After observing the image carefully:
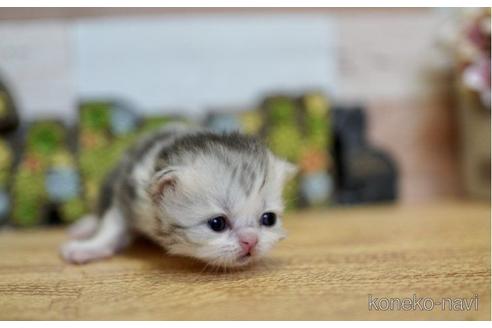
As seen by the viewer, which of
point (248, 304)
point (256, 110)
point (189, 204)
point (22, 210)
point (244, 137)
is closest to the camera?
point (248, 304)

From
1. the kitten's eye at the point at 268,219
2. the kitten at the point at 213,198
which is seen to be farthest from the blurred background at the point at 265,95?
the kitten's eye at the point at 268,219

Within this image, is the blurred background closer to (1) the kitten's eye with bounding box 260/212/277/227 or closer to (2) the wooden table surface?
(2) the wooden table surface

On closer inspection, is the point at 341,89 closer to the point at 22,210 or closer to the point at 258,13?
the point at 258,13

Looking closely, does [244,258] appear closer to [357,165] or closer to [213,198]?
Answer: [213,198]

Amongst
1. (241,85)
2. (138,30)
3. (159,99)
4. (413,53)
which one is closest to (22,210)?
(159,99)

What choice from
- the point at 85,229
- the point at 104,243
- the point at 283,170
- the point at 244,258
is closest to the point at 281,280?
the point at 244,258

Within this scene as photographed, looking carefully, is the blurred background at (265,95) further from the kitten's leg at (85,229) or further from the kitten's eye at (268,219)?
the kitten's eye at (268,219)
